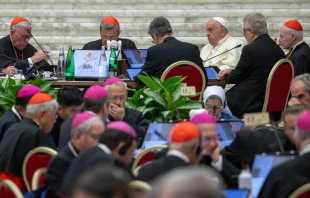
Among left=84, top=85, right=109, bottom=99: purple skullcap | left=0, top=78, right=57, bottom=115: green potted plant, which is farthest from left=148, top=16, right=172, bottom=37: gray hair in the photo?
left=84, top=85, right=109, bottom=99: purple skullcap

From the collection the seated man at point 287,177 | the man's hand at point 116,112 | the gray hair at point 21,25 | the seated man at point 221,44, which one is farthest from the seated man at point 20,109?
the seated man at point 221,44

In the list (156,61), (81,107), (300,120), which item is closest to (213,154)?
(300,120)

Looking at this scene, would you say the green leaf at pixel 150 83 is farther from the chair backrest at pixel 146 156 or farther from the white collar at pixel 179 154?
the white collar at pixel 179 154

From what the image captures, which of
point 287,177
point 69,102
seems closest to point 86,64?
point 69,102

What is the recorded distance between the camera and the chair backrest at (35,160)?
21.0ft

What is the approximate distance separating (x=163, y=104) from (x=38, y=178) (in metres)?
3.33

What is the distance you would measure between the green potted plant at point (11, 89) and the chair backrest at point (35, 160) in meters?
2.99

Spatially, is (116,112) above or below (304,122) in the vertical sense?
below

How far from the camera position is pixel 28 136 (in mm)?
6840

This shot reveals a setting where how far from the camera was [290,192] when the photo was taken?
18.0 feet

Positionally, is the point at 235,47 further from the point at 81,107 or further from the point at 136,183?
the point at 136,183

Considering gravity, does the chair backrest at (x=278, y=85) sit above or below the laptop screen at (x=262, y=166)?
below

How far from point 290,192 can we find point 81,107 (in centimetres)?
291

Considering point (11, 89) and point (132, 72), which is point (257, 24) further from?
point (11, 89)
